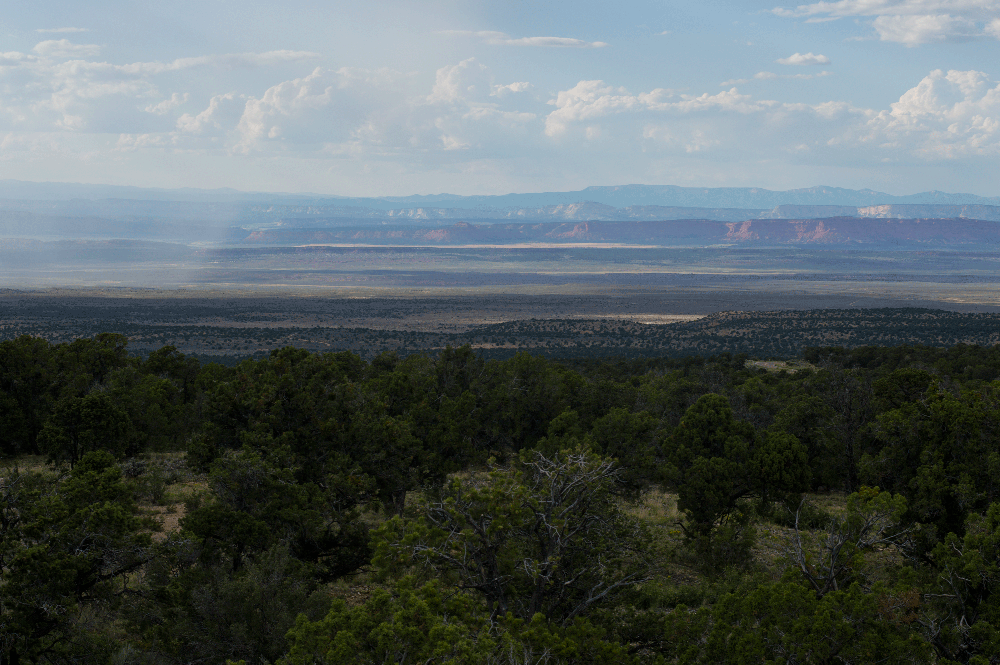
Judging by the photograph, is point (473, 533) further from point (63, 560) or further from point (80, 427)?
point (80, 427)

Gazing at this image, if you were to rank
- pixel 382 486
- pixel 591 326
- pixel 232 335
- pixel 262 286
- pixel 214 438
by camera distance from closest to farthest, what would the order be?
pixel 214 438 < pixel 382 486 < pixel 232 335 < pixel 591 326 < pixel 262 286

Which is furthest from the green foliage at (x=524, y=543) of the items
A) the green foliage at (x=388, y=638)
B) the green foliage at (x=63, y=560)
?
the green foliage at (x=63, y=560)

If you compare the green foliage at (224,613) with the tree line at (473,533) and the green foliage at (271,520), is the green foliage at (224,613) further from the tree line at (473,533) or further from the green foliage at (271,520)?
the green foliage at (271,520)

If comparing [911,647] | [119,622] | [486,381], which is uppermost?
[486,381]

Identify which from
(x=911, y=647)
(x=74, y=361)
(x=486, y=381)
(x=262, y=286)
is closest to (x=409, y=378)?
(x=486, y=381)

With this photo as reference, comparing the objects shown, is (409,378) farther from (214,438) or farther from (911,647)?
(911,647)

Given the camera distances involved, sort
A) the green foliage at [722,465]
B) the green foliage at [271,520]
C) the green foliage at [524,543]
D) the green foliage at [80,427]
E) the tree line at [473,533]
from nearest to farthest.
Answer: the tree line at [473,533]
the green foliage at [524,543]
the green foliage at [271,520]
the green foliage at [722,465]
the green foliage at [80,427]

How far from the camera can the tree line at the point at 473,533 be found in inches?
396

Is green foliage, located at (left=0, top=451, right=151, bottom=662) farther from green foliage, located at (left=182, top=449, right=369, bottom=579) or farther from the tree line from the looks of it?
green foliage, located at (left=182, top=449, right=369, bottom=579)

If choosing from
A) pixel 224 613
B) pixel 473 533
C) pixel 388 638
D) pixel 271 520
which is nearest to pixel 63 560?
pixel 224 613

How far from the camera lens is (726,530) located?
16359mm

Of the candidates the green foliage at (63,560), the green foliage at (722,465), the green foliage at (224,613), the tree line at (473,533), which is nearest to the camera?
the tree line at (473,533)

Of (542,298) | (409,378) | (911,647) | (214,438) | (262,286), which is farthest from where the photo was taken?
(262,286)

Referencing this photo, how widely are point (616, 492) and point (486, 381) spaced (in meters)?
7.09
